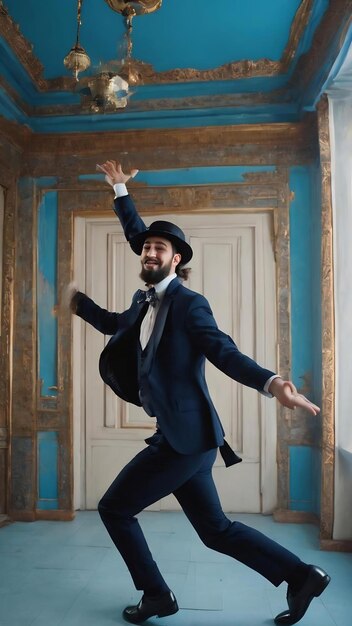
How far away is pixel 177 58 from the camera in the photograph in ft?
12.6

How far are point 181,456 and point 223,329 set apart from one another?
2.08 meters

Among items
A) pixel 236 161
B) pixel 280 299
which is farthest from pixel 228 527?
pixel 236 161

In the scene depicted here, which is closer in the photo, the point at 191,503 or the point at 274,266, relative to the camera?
the point at 191,503

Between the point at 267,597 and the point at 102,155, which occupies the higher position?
the point at 102,155

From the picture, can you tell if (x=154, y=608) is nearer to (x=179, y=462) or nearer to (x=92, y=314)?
(x=179, y=462)

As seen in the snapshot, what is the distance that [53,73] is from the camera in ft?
13.1

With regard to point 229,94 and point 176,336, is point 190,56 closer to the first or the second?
point 229,94

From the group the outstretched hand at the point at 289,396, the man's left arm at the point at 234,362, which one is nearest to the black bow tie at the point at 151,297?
the man's left arm at the point at 234,362

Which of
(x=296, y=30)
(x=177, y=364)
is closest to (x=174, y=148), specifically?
(x=296, y=30)

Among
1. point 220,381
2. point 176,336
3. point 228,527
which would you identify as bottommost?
point 228,527

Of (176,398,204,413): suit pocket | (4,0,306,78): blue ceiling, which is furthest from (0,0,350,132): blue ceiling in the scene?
(176,398,204,413): suit pocket

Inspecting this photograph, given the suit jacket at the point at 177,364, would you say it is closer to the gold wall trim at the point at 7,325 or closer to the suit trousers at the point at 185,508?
the suit trousers at the point at 185,508

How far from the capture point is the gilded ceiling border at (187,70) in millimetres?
3631

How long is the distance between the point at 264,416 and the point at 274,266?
1182 mm
